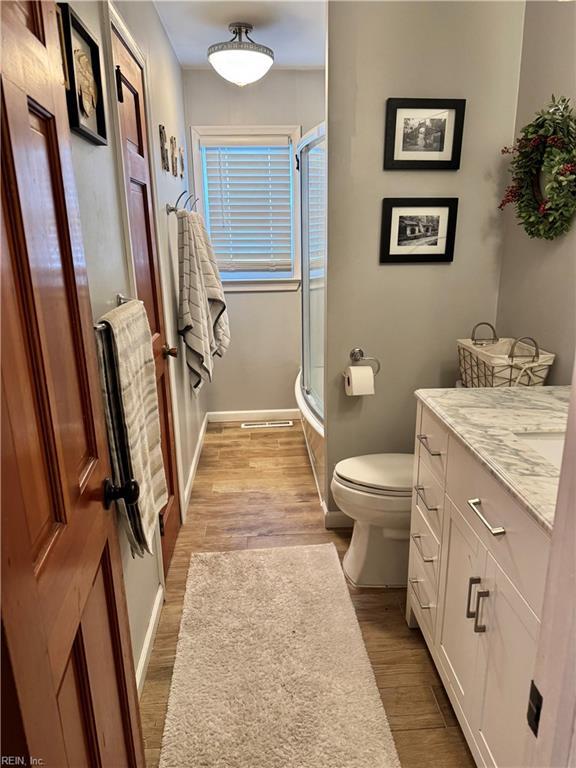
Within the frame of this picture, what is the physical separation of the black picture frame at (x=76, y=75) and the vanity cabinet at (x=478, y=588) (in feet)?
4.24

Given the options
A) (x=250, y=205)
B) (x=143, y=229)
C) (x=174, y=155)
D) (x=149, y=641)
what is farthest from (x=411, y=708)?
(x=250, y=205)

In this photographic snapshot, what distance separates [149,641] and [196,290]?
5.50ft

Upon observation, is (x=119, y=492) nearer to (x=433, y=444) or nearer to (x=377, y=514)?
(x=433, y=444)

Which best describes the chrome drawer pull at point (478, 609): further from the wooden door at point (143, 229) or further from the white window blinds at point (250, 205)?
the white window blinds at point (250, 205)

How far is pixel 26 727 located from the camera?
0.58 m

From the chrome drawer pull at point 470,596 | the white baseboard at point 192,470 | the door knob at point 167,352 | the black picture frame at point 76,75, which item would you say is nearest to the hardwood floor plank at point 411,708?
the chrome drawer pull at point 470,596

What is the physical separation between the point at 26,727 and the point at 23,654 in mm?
82

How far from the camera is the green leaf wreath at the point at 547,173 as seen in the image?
1725mm

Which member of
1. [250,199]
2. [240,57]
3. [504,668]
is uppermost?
[240,57]

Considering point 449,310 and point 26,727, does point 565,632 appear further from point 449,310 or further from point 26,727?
point 449,310

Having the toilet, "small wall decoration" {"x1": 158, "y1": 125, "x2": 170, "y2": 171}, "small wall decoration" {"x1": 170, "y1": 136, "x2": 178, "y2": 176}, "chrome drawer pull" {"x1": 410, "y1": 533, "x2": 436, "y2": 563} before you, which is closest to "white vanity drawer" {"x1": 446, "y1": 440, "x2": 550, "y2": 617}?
"chrome drawer pull" {"x1": 410, "y1": 533, "x2": 436, "y2": 563}

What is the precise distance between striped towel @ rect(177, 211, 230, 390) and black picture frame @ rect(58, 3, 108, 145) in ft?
4.12

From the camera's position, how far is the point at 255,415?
4234 millimetres

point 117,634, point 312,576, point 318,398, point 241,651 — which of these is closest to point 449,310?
point 318,398
